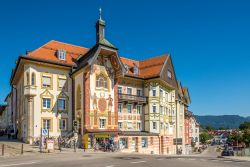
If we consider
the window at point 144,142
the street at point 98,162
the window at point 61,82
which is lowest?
the window at point 144,142

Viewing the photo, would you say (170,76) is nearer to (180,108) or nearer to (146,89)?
(146,89)

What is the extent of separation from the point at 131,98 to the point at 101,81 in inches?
305

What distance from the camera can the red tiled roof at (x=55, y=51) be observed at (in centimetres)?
4386

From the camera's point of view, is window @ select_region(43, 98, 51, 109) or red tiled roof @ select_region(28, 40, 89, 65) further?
red tiled roof @ select_region(28, 40, 89, 65)

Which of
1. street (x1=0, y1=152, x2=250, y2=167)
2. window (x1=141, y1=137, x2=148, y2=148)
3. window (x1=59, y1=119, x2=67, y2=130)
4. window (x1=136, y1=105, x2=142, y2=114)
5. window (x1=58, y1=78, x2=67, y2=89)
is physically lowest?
window (x1=141, y1=137, x2=148, y2=148)

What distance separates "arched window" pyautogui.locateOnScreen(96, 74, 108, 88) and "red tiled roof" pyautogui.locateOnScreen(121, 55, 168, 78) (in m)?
7.80

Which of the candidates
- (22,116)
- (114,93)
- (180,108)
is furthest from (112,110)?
(180,108)

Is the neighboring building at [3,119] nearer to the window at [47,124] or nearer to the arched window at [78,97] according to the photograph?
the window at [47,124]

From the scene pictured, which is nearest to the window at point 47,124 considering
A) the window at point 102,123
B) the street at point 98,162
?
the window at point 102,123

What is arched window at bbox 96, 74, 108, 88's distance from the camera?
149 feet

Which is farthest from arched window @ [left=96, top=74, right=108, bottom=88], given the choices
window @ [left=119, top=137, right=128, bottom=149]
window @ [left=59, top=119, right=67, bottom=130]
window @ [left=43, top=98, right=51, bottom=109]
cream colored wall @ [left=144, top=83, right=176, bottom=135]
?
cream colored wall @ [left=144, top=83, right=176, bottom=135]

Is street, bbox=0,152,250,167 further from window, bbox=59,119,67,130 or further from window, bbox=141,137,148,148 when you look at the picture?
window, bbox=141,137,148,148

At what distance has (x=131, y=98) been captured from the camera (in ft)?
170

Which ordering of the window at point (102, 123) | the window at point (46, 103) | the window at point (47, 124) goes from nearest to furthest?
the window at point (47, 124)
the window at point (46, 103)
the window at point (102, 123)
